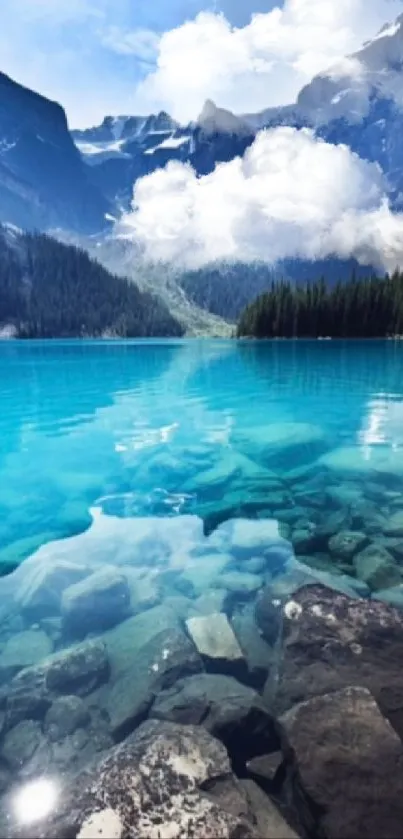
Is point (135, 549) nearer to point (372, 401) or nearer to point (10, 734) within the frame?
point (10, 734)

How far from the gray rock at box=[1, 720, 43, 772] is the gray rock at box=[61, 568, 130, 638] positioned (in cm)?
217

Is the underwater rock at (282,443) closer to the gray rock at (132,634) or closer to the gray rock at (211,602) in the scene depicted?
the gray rock at (211,602)

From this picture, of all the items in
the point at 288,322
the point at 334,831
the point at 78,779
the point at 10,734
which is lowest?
the point at 10,734

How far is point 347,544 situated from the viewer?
11.7 m

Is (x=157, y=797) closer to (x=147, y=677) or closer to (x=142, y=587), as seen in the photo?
(x=147, y=677)

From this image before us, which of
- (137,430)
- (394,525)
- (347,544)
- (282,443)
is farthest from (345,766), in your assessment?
(137,430)

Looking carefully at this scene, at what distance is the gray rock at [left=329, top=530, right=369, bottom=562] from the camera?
11427mm

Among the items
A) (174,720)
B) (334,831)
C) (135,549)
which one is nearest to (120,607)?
(135,549)

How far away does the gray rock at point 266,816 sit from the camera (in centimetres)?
451

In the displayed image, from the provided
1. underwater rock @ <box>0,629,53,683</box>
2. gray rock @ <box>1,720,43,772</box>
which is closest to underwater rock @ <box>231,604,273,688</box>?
gray rock @ <box>1,720,43,772</box>

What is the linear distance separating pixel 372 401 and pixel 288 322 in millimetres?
138593

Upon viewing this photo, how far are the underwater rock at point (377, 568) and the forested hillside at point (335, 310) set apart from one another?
519 ft

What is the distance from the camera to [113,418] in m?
31.8

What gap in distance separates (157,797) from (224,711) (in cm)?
192
